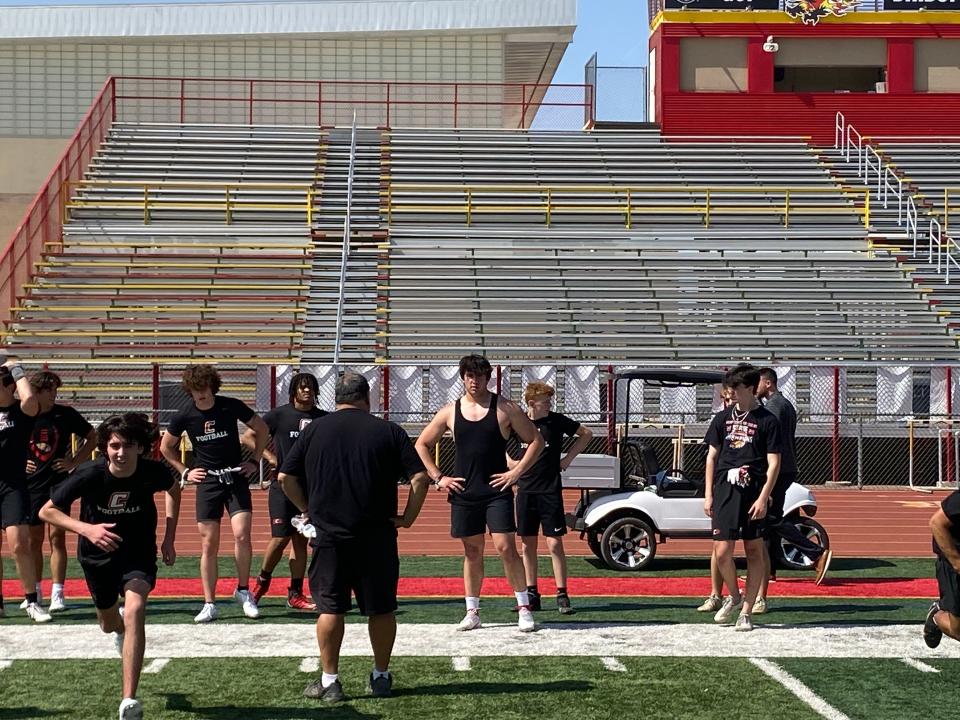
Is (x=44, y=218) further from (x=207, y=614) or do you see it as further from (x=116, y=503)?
(x=116, y=503)

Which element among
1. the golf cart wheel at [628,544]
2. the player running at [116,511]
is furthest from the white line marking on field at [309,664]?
the golf cart wheel at [628,544]

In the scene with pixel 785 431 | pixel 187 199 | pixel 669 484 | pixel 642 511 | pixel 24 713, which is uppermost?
pixel 187 199

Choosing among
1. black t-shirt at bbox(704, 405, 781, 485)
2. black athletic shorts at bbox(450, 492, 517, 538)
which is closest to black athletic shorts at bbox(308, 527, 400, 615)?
black athletic shorts at bbox(450, 492, 517, 538)

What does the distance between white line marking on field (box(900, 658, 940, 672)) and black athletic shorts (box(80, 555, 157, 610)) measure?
438 cm

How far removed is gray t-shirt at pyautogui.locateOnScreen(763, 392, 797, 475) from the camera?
11184 mm

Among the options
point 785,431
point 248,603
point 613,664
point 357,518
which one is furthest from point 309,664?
point 785,431

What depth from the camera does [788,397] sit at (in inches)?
872

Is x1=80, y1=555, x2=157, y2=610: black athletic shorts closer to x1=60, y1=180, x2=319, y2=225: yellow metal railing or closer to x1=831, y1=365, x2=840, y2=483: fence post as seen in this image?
x1=831, y1=365, x2=840, y2=483: fence post

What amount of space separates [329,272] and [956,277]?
37.8 feet

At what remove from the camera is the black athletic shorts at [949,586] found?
7617mm

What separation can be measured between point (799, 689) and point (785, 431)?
3853 millimetres

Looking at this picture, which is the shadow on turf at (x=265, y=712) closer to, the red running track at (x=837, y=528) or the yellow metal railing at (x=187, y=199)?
the red running track at (x=837, y=528)

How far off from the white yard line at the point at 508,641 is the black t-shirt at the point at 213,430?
1.15 meters

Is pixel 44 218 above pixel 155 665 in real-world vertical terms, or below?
above
